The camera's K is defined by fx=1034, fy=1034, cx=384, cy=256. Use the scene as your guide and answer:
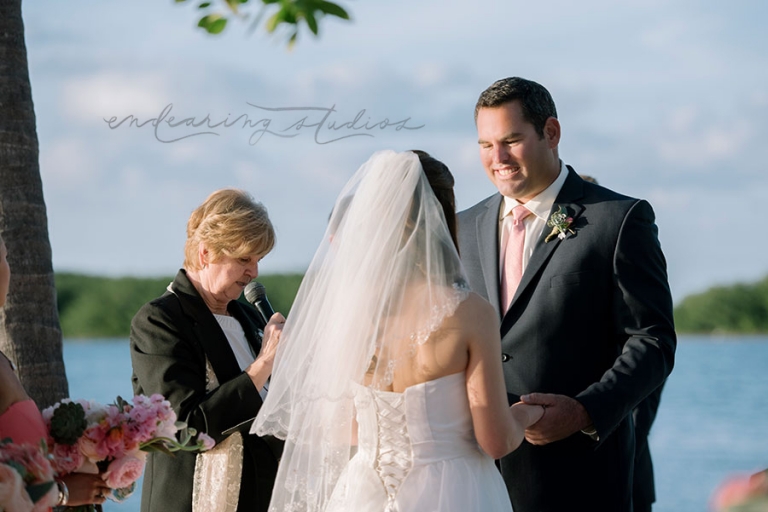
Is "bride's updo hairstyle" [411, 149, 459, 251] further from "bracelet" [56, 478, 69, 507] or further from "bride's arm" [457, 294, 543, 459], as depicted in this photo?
"bracelet" [56, 478, 69, 507]

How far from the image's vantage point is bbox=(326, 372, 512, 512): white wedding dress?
3.37 m

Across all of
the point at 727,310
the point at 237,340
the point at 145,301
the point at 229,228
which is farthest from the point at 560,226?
the point at 727,310

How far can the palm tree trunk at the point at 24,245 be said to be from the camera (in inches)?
193

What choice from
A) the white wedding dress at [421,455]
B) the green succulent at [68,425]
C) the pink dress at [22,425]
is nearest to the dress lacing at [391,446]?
the white wedding dress at [421,455]

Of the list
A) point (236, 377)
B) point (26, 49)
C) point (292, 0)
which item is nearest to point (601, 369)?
point (236, 377)

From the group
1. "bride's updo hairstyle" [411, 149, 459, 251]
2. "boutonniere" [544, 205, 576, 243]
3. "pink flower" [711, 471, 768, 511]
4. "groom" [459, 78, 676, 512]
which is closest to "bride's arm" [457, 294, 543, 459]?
"bride's updo hairstyle" [411, 149, 459, 251]

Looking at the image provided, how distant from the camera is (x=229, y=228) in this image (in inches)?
169

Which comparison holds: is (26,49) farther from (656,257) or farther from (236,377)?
(656,257)

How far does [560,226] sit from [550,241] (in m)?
0.07

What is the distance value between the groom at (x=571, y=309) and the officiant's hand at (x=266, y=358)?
2.89ft

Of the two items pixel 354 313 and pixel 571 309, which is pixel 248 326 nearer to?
pixel 354 313

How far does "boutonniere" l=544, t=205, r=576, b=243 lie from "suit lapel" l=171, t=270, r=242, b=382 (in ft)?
4.61

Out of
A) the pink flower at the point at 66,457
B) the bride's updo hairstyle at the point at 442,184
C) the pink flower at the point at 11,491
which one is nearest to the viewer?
the pink flower at the point at 11,491

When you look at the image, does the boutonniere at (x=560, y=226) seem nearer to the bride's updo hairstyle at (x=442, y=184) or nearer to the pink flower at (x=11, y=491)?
the bride's updo hairstyle at (x=442, y=184)
